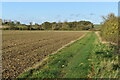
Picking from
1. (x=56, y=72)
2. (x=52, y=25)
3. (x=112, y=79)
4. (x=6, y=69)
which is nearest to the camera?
(x=112, y=79)

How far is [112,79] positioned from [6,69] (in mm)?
5421

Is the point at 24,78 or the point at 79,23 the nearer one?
the point at 24,78

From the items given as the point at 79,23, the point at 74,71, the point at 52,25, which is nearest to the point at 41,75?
the point at 74,71

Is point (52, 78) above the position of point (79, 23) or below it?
below

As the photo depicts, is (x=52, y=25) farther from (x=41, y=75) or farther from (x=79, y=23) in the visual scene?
(x=41, y=75)

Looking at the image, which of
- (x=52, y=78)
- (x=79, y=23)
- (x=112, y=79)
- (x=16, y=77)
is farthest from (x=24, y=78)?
(x=79, y=23)

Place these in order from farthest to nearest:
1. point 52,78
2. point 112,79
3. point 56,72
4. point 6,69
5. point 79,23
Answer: point 79,23
point 6,69
point 56,72
point 52,78
point 112,79

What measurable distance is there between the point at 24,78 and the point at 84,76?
2.57m

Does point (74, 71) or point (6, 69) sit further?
point (6, 69)

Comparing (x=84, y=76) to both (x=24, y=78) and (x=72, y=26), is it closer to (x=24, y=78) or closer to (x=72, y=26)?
(x=24, y=78)

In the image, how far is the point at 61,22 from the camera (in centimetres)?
17325

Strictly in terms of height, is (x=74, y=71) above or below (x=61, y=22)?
below

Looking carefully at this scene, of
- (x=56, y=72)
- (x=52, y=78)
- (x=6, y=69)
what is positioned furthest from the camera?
(x=6, y=69)

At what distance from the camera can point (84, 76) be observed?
8.32 metres
